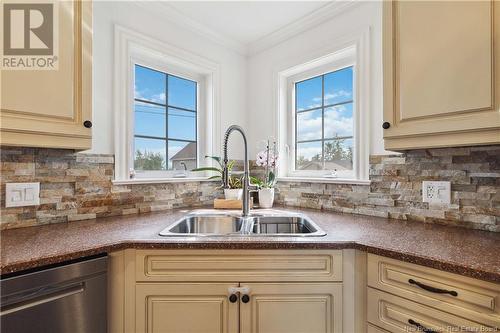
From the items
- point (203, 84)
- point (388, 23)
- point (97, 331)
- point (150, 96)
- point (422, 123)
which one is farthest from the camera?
point (203, 84)

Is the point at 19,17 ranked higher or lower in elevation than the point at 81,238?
higher

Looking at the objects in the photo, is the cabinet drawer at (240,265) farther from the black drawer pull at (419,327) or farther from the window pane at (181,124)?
the window pane at (181,124)

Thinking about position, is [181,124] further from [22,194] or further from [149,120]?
[22,194]

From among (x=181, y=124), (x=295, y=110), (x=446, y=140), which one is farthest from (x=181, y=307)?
(x=295, y=110)

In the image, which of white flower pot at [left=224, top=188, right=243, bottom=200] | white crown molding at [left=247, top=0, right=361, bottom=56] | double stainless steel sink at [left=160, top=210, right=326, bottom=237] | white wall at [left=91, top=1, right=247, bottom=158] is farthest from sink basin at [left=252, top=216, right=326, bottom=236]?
white crown molding at [left=247, top=0, right=361, bottom=56]

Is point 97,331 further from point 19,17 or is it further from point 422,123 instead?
point 422,123

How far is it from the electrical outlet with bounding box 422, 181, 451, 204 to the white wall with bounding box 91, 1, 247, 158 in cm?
142

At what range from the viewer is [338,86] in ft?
6.26

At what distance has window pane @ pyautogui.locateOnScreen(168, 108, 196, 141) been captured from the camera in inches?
79.8

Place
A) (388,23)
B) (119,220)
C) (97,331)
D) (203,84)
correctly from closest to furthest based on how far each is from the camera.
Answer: (97,331) < (388,23) < (119,220) < (203,84)

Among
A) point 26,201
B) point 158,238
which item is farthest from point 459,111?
point 26,201

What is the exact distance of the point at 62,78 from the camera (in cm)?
114

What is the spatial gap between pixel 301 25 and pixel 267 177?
1.16m

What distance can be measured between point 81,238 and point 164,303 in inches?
17.1
